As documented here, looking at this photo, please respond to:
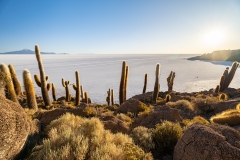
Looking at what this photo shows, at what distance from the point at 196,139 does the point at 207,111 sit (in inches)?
382

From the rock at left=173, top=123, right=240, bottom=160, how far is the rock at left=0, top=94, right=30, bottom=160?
4018 mm

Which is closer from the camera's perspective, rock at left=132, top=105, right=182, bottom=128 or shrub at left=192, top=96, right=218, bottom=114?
rock at left=132, top=105, right=182, bottom=128

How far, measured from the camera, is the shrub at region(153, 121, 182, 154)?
16.9 feet

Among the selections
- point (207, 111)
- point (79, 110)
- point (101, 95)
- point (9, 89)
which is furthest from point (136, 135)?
point (101, 95)

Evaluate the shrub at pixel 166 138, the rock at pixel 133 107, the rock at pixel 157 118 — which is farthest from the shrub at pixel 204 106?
the shrub at pixel 166 138

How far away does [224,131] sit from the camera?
4289 millimetres

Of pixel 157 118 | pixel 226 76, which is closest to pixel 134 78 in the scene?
pixel 226 76

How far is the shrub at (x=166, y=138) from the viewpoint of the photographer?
516cm

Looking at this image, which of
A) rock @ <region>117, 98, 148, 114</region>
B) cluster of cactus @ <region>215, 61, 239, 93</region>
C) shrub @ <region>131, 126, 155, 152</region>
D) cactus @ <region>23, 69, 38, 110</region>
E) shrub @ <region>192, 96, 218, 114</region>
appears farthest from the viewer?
cluster of cactus @ <region>215, 61, 239, 93</region>

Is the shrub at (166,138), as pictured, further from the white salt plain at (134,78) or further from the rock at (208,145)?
the white salt plain at (134,78)

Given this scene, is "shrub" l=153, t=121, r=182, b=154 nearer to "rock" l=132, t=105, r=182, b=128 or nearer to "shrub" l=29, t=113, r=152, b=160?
"shrub" l=29, t=113, r=152, b=160

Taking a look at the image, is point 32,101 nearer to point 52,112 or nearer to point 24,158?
point 52,112

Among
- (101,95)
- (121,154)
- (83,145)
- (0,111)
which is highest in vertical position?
(0,111)

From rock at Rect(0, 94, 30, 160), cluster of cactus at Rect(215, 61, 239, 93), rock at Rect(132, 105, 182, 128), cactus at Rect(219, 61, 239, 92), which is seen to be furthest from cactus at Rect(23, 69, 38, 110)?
cactus at Rect(219, 61, 239, 92)
